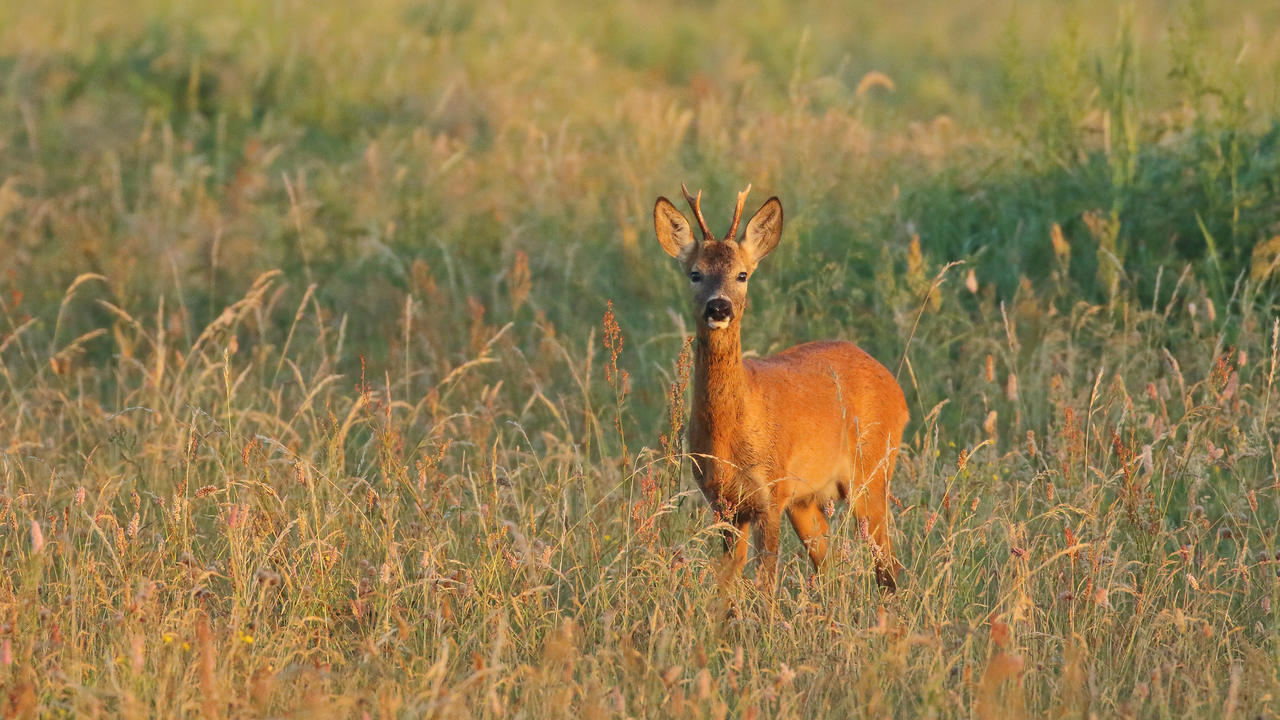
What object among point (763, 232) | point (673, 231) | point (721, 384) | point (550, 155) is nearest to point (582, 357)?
point (673, 231)

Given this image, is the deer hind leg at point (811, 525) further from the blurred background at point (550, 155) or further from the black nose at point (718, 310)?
the blurred background at point (550, 155)

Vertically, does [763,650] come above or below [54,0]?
below

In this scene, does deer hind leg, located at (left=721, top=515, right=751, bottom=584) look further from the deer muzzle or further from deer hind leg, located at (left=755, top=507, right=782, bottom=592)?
the deer muzzle

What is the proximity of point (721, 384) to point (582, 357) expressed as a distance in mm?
2763

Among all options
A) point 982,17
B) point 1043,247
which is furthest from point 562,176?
point 982,17

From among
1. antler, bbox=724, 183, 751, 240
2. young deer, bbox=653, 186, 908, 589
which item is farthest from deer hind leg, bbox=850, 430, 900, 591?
antler, bbox=724, 183, 751, 240

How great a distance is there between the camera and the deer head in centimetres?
519

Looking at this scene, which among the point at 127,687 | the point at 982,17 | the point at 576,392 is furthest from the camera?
the point at 982,17

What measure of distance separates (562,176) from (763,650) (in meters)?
5.41

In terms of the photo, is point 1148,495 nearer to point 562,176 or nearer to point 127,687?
point 127,687

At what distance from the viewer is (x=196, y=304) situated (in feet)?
29.6

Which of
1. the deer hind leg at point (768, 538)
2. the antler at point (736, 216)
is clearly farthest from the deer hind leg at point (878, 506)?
the antler at point (736, 216)

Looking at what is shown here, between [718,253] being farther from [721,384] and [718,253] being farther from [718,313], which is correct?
[721,384]

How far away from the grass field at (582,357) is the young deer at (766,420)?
6.1 inches
